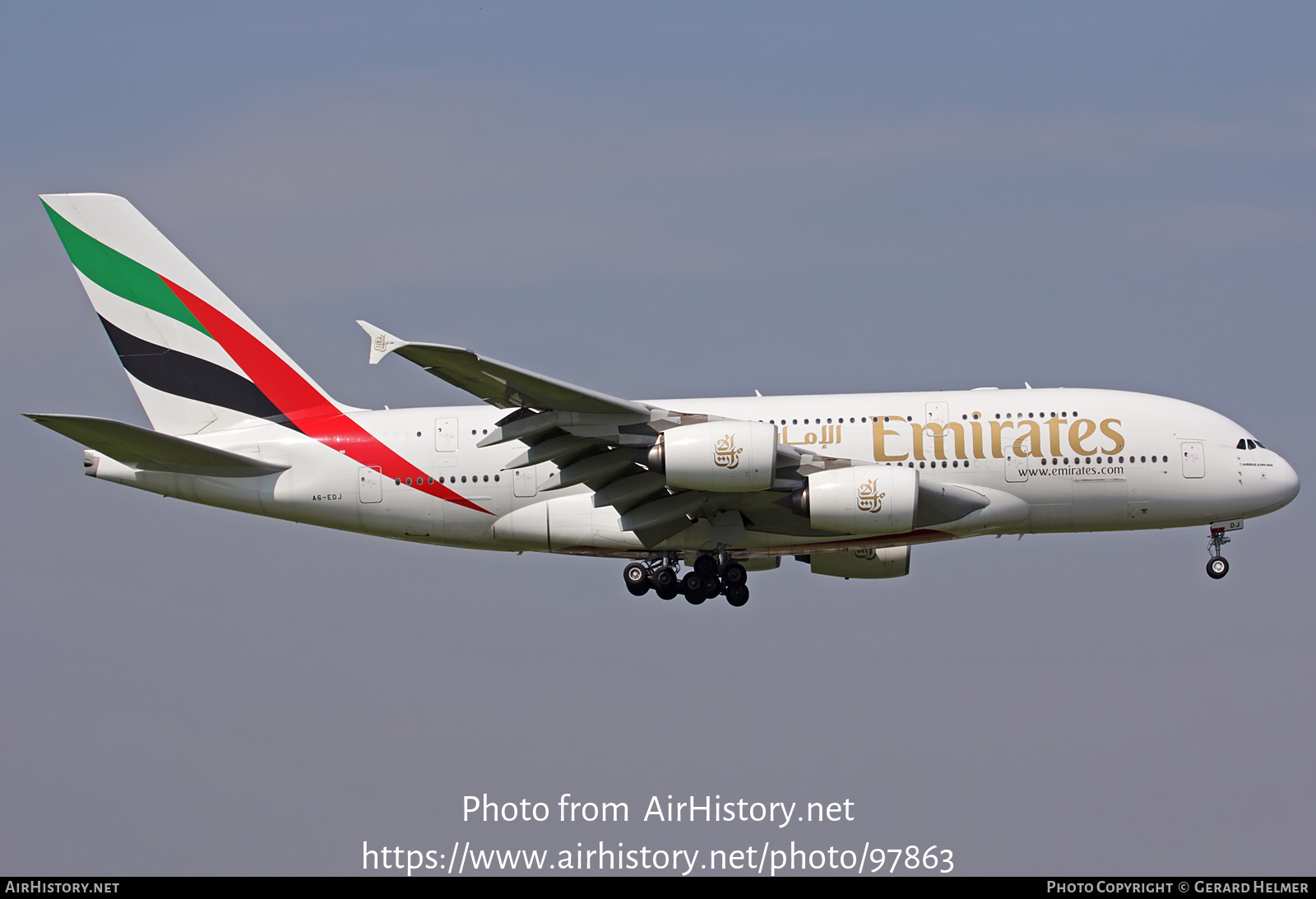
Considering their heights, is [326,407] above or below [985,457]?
above

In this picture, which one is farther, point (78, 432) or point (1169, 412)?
point (1169, 412)

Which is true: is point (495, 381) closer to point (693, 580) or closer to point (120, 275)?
point (693, 580)

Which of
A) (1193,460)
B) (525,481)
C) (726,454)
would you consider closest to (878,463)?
(726,454)

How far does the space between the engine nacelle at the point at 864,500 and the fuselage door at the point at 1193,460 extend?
20.7ft

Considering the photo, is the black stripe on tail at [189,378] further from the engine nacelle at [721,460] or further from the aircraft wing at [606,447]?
the engine nacelle at [721,460]

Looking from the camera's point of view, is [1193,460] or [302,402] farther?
[302,402]

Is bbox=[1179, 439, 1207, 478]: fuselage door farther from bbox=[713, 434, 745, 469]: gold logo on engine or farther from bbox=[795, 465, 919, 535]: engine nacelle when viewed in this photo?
bbox=[713, 434, 745, 469]: gold logo on engine

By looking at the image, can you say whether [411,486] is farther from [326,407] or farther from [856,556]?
→ [856,556]

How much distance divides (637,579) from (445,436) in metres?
5.48

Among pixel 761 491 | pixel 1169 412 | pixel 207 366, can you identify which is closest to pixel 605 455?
pixel 761 491

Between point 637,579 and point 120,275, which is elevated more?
point 120,275

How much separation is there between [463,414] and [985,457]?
11701 mm

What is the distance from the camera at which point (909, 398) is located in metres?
31.9

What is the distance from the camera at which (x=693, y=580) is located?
32969 mm
